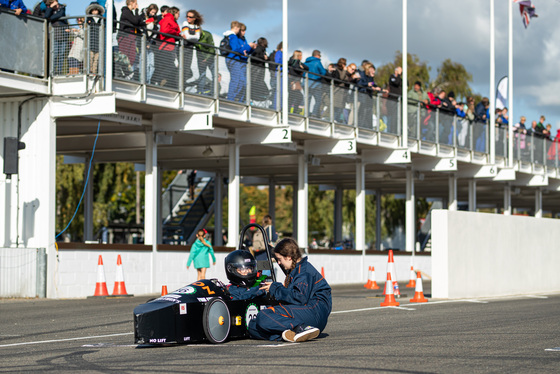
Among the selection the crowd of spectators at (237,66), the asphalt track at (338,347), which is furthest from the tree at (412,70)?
the asphalt track at (338,347)

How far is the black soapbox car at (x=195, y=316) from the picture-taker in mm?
9844

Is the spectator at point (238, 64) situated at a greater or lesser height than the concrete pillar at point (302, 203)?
greater

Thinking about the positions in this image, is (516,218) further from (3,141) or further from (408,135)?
(3,141)

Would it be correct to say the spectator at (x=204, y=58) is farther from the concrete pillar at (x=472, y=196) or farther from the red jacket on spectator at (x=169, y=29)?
the concrete pillar at (x=472, y=196)

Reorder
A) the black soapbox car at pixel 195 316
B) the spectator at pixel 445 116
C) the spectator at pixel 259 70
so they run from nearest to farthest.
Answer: the black soapbox car at pixel 195 316 → the spectator at pixel 259 70 → the spectator at pixel 445 116

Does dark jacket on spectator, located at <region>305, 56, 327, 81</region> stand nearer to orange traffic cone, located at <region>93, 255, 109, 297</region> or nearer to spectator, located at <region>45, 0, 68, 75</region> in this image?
spectator, located at <region>45, 0, 68, 75</region>

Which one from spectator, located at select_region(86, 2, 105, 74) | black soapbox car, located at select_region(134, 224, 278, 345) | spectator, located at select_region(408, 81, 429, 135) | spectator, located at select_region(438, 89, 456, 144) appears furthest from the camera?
spectator, located at select_region(438, 89, 456, 144)

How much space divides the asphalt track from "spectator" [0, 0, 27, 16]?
7367mm

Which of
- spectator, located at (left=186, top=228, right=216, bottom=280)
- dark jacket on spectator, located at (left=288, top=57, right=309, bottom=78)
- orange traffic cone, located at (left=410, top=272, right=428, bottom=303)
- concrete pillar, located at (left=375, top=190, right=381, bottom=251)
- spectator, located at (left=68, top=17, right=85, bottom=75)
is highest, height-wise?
dark jacket on spectator, located at (left=288, top=57, right=309, bottom=78)

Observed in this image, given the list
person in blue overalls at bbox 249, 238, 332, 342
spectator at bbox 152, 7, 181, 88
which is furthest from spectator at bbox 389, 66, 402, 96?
person in blue overalls at bbox 249, 238, 332, 342

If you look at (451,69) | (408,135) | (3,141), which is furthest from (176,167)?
(451,69)

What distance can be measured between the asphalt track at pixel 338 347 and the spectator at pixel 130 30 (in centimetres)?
716

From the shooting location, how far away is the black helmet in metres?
10.9

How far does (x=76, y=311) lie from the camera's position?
17.1 metres
